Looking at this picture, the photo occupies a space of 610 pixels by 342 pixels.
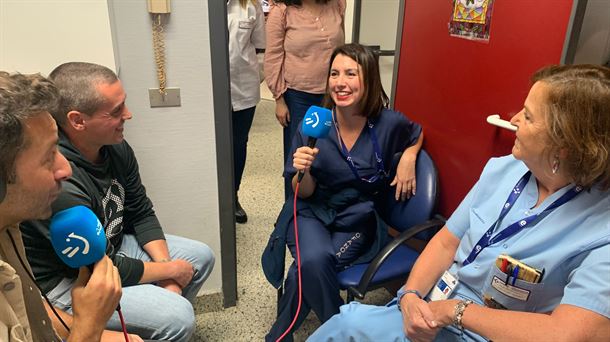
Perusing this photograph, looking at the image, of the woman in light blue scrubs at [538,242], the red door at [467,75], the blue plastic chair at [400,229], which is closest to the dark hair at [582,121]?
the woman in light blue scrubs at [538,242]

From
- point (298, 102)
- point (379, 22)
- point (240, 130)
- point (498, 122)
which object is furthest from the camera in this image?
point (379, 22)

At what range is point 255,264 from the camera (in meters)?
2.58

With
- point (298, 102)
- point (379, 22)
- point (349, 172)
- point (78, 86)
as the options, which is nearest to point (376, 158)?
point (349, 172)

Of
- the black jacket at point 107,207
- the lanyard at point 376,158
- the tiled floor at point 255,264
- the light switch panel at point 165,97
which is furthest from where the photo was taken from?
the tiled floor at point 255,264

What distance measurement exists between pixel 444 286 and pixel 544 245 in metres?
0.36

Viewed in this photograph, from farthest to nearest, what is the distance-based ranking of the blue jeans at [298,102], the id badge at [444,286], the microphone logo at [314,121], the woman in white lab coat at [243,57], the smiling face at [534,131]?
1. the blue jeans at [298,102]
2. the woman in white lab coat at [243,57]
3. the microphone logo at [314,121]
4. the id badge at [444,286]
5. the smiling face at [534,131]

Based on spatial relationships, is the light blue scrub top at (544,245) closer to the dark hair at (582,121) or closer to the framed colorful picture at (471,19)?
the dark hair at (582,121)

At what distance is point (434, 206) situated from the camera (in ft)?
6.24

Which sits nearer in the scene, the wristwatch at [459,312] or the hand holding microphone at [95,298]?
the hand holding microphone at [95,298]

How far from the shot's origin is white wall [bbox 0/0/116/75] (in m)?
1.44

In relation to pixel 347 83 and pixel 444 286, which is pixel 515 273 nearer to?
pixel 444 286

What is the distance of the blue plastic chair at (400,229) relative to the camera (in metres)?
1.72

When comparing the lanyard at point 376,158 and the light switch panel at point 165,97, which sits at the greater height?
the light switch panel at point 165,97

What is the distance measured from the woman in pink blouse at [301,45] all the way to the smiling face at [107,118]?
1.13 meters
